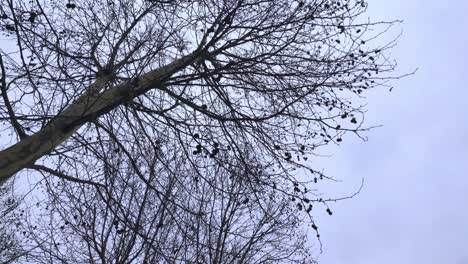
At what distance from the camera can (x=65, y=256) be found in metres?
7.17

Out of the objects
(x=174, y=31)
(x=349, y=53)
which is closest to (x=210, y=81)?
(x=174, y=31)

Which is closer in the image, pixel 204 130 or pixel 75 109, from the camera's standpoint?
pixel 75 109

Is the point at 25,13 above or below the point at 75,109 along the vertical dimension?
above

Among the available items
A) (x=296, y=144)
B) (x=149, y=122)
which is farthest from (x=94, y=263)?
(x=296, y=144)

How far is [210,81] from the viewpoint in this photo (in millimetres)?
4480

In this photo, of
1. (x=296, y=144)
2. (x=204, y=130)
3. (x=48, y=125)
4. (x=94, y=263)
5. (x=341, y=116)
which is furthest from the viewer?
(x=94, y=263)

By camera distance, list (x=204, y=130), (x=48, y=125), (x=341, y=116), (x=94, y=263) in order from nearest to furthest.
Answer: (x=48, y=125) → (x=341, y=116) → (x=204, y=130) → (x=94, y=263)

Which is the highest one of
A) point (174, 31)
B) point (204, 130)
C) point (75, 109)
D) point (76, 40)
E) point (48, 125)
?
point (76, 40)

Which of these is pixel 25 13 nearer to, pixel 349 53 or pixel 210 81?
pixel 210 81

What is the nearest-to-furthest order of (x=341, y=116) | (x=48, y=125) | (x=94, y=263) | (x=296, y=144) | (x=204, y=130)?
(x=48, y=125) → (x=341, y=116) → (x=296, y=144) → (x=204, y=130) → (x=94, y=263)

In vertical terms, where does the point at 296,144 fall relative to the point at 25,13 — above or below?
below

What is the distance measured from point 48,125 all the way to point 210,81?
1.55m

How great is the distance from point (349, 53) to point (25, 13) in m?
2.91

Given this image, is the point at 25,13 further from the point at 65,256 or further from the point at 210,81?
the point at 65,256
